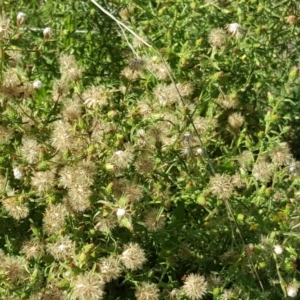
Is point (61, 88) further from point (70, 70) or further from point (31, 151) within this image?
point (31, 151)

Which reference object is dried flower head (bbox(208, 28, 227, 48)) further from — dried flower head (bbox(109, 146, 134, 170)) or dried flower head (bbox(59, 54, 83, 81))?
dried flower head (bbox(109, 146, 134, 170))

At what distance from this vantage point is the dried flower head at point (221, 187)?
2.37 meters

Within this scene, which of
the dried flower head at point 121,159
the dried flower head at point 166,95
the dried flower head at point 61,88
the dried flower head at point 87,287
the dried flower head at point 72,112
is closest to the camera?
the dried flower head at point 87,287

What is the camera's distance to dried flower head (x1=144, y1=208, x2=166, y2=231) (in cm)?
227

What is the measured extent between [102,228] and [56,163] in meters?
0.25

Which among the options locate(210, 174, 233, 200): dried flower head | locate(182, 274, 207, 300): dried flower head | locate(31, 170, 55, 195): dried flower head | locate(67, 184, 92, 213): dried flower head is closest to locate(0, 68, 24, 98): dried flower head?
locate(31, 170, 55, 195): dried flower head

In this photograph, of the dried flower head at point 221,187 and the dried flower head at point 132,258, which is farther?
the dried flower head at point 221,187

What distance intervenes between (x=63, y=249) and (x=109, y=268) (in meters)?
0.17

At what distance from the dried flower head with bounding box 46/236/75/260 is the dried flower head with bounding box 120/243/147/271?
17cm

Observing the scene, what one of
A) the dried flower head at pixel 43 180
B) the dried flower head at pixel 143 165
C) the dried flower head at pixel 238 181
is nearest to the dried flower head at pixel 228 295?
the dried flower head at pixel 238 181

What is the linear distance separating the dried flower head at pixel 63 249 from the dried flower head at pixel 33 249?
80mm

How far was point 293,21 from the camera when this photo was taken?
2908 mm

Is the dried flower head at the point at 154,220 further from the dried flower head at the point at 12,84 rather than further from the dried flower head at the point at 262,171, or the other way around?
the dried flower head at the point at 12,84

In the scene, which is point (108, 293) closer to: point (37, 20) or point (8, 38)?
point (8, 38)
